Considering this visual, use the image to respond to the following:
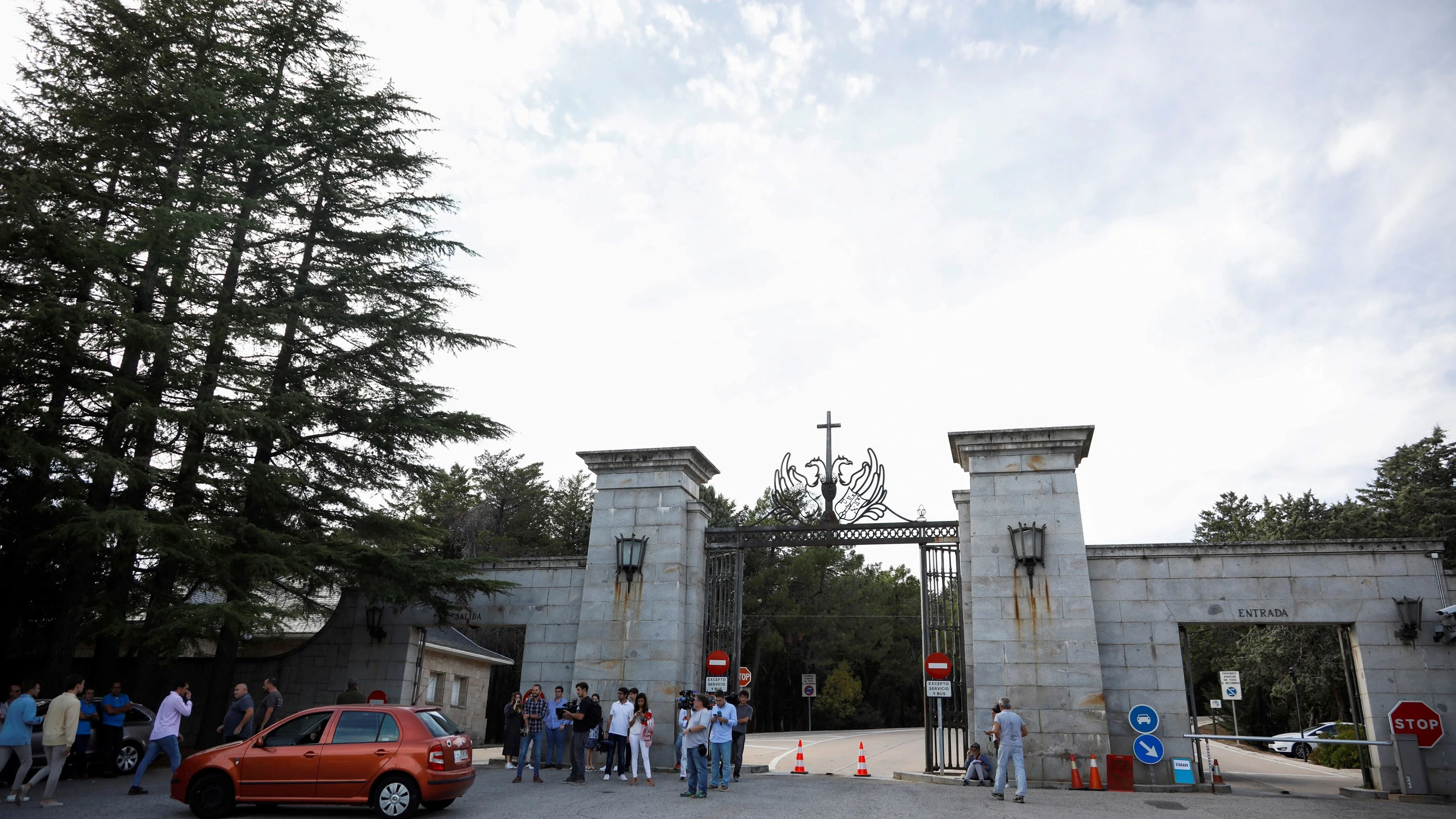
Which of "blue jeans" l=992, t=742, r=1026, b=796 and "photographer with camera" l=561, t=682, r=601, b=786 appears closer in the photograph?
"blue jeans" l=992, t=742, r=1026, b=796

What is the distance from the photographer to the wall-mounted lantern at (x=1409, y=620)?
12.3 meters

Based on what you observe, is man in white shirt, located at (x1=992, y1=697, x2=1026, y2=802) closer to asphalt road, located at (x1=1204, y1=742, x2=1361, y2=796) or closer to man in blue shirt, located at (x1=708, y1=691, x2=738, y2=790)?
man in blue shirt, located at (x1=708, y1=691, x2=738, y2=790)

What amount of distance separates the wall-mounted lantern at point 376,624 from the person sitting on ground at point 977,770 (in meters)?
10.6

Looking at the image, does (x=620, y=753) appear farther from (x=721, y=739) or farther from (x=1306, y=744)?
(x=1306, y=744)

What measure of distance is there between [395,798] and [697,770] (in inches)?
145

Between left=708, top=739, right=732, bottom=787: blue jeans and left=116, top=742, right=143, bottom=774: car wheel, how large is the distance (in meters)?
8.65

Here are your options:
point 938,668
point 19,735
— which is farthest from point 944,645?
point 19,735

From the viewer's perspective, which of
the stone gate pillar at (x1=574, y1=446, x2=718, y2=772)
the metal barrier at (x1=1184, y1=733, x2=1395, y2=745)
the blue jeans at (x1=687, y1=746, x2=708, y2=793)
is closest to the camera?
the blue jeans at (x1=687, y1=746, x2=708, y2=793)

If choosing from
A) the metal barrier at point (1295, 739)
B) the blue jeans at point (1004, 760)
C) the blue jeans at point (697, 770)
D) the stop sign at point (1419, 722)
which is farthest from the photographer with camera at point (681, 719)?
the stop sign at point (1419, 722)

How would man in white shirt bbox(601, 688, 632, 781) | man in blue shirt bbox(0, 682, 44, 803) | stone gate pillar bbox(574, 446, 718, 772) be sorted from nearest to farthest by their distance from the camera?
man in blue shirt bbox(0, 682, 44, 803)
man in white shirt bbox(601, 688, 632, 781)
stone gate pillar bbox(574, 446, 718, 772)

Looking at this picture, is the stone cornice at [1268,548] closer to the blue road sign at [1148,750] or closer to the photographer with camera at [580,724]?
the blue road sign at [1148,750]

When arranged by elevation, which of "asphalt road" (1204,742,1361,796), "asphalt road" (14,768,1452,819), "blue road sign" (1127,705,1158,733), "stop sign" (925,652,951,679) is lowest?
"asphalt road" (1204,742,1361,796)

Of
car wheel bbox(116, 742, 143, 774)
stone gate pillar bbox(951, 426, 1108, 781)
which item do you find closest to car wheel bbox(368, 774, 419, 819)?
car wheel bbox(116, 742, 143, 774)

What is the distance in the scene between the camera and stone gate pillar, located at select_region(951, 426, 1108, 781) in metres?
12.6
